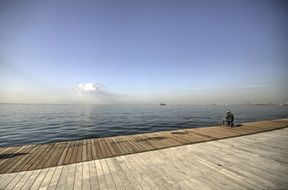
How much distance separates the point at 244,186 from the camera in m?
4.42

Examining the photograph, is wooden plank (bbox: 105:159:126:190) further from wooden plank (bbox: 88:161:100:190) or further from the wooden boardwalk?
wooden plank (bbox: 88:161:100:190)

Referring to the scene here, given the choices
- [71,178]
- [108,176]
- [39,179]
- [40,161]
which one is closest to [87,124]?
[40,161]

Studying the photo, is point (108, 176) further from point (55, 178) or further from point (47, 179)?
point (47, 179)

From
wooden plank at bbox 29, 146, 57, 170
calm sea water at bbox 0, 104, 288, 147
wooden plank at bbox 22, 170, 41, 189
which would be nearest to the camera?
wooden plank at bbox 22, 170, 41, 189

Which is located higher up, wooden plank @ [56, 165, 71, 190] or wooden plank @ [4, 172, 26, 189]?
wooden plank @ [56, 165, 71, 190]

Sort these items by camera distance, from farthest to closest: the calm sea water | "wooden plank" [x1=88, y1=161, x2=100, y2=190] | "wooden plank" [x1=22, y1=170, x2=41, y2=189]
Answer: the calm sea water → "wooden plank" [x1=22, y1=170, x2=41, y2=189] → "wooden plank" [x1=88, y1=161, x2=100, y2=190]

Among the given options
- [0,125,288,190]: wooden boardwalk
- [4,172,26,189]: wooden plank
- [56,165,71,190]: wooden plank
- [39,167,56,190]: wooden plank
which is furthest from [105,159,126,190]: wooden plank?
[4,172,26,189]: wooden plank

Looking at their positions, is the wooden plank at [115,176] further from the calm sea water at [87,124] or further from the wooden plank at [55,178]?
the calm sea water at [87,124]

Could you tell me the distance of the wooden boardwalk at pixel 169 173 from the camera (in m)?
4.61

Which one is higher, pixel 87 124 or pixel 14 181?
pixel 14 181

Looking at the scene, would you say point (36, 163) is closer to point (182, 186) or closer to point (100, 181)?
point (100, 181)

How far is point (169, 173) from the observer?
17.5ft

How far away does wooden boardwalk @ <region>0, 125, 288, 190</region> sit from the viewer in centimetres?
461

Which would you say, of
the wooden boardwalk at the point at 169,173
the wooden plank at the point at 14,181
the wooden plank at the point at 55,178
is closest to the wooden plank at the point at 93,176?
the wooden boardwalk at the point at 169,173
